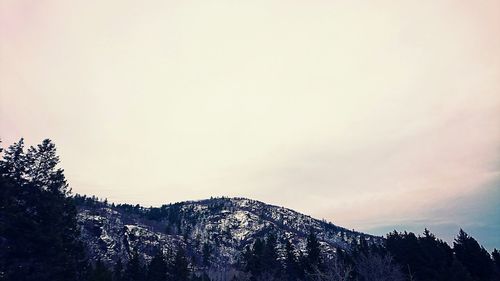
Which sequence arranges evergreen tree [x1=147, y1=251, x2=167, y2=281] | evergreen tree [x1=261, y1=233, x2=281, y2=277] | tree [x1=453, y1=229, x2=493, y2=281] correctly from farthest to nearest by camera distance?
evergreen tree [x1=261, y1=233, x2=281, y2=277], evergreen tree [x1=147, y1=251, x2=167, y2=281], tree [x1=453, y1=229, x2=493, y2=281]

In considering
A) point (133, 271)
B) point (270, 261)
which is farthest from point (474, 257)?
point (133, 271)

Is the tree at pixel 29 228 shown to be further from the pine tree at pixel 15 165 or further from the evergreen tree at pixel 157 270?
the evergreen tree at pixel 157 270

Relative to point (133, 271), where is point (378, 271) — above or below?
above

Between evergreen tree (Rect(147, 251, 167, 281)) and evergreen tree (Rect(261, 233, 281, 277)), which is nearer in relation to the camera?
evergreen tree (Rect(147, 251, 167, 281))

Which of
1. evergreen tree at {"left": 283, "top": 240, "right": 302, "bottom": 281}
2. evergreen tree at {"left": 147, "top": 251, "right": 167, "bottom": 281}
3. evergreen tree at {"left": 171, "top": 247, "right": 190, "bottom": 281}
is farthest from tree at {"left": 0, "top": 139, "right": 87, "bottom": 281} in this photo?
evergreen tree at {"left": 283, "top": 240, "right": 302, "bottom": 281}

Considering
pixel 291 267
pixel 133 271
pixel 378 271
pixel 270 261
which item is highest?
pixel 270 261

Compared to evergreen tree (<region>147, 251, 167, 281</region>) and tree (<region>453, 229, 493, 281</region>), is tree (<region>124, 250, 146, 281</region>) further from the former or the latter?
tree (<region>453, 229, 493, 281</region>)

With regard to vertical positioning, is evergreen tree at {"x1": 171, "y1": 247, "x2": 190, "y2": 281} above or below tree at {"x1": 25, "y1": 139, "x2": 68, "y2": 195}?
below

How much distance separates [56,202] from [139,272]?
37.7 m

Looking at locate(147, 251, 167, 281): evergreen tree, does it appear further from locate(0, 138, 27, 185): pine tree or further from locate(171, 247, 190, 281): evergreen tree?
locate(0, 138, 27, 185): pine tree

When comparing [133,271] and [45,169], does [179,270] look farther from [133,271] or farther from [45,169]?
[45,169]

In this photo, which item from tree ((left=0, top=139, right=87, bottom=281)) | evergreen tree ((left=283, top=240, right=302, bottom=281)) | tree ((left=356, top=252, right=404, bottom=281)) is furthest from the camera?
evergreen tree ((left=283, top=240, right=302, bottom=281))

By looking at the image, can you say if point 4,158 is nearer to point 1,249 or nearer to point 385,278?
point 1,249

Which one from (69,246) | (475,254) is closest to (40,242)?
(69,246)
